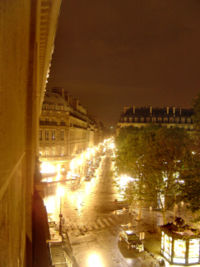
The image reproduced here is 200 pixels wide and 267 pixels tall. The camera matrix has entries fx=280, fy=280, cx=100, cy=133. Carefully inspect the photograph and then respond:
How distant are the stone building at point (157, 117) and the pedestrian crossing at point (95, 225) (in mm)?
84963

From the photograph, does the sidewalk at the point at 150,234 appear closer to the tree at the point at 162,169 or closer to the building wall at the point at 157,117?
the tree at the point at 162,169

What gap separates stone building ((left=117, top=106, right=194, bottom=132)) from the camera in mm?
113062

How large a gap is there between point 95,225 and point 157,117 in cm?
9184

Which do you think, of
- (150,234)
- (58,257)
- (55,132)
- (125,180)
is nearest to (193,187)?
(58,257)

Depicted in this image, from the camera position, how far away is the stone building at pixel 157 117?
11306cm

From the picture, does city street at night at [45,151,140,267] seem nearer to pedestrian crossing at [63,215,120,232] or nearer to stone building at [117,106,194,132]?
pedestrian crossing at [63,215,120,232]

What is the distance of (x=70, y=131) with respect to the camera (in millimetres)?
62125

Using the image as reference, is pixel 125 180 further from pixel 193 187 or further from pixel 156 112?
pixel 156 112

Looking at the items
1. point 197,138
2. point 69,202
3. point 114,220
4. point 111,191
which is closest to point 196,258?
point 197,138

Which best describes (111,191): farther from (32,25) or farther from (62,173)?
(32,25)

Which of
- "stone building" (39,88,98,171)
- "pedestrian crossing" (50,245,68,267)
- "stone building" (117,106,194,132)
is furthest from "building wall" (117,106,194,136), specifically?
"pedestrian crossing" (50,245,68,267)

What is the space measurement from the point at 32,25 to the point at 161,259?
61.2ft

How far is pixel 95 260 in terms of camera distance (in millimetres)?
20625

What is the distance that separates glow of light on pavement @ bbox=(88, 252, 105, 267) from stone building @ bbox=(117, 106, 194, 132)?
94.4m
